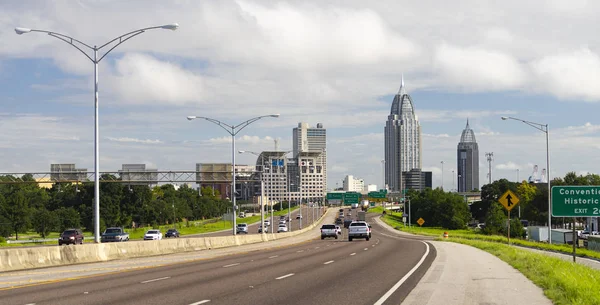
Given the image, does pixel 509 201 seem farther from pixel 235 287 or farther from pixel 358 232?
pixel 235 287

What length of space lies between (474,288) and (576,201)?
12439 mm

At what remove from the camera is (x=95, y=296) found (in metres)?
17.3

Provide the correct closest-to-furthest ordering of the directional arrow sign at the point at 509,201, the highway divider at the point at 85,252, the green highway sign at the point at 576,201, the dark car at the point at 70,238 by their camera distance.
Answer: the highway divider at the point at 85,252
the green highway sign at the point at 576,201
the directional arrow sign at the point at 509,201
the dark car at the point at 70,238

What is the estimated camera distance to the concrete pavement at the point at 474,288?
16250 millimetres

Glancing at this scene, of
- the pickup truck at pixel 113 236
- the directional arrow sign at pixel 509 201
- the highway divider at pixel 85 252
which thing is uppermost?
the directional arrow sign at pixel 509 201

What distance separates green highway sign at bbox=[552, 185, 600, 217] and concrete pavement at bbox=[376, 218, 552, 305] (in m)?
3.94

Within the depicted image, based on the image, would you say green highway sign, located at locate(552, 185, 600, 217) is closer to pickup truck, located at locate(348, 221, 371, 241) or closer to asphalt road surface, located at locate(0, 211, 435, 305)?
asphalt road surface, located at locate(0, 211, 435, 305)

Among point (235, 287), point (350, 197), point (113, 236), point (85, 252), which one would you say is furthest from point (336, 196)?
point (235, 287)

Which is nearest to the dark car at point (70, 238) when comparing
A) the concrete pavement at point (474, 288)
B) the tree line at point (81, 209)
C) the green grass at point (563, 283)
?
the tree line at point (81, 209)

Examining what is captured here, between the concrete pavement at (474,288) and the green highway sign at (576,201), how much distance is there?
394cm

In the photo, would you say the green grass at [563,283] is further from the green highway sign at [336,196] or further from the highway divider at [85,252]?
the green highway sign at [336,196]

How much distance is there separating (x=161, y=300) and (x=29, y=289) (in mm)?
4676

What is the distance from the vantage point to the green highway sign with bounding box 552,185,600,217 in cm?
2938

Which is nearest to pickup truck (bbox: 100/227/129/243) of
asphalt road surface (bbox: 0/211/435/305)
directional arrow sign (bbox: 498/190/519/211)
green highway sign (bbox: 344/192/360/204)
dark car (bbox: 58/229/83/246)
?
dark car (bbox: 58/229/83/246)
